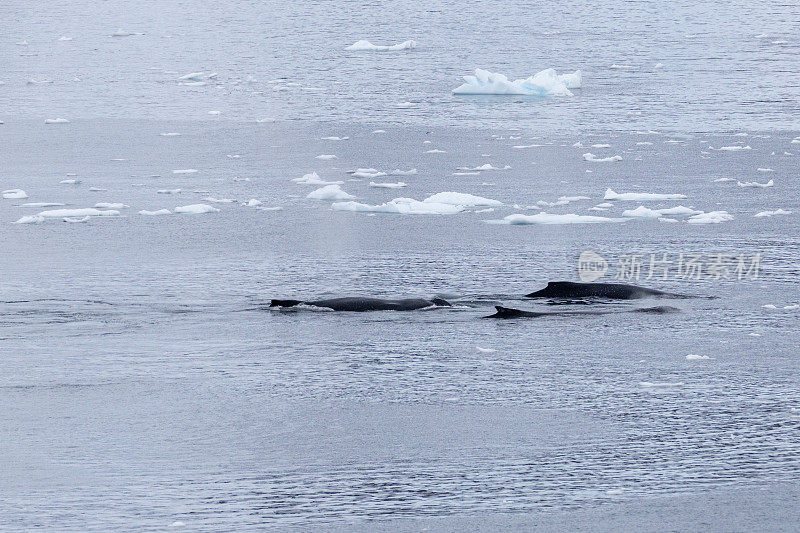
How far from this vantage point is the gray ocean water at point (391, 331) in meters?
5.36

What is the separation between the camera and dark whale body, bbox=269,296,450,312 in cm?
873

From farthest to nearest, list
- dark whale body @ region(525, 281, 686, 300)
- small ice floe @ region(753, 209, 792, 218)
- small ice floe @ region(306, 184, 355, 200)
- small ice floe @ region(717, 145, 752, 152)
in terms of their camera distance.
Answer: small ice floe @ region(717, 145, 752, 152), small ice floe @ region(306, 184, 355, 200), small ice floe @ region(753, 209, 792, 218), dark whale body @ region(525, 281, 686, 300)

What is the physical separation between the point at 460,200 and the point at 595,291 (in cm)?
421

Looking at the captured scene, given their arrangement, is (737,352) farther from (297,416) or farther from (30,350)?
(30,350)

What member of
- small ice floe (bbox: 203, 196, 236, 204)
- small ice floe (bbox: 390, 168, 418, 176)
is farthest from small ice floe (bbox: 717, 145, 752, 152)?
small ice floe (bbox: 203, 196, 236, 204)

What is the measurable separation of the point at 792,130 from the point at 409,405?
12.9 metres

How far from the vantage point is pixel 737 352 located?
7.55 metres

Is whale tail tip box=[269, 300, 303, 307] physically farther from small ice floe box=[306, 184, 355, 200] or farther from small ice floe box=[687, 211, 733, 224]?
small ice floe box=[306, 184, 355, 200]

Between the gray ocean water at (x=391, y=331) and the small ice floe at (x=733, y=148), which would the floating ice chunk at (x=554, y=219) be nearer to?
the gray ocean water at (x=391, y=331)

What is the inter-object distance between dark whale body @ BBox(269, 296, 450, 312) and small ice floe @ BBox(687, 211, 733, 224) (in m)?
3.81

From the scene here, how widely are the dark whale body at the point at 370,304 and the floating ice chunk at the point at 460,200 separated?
14.2 feet

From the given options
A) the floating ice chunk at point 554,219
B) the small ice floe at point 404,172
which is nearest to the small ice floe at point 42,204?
the small ice floe at point 404,172

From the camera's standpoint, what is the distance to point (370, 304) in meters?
8.77

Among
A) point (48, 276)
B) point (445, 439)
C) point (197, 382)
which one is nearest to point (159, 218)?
point (48, 276)
